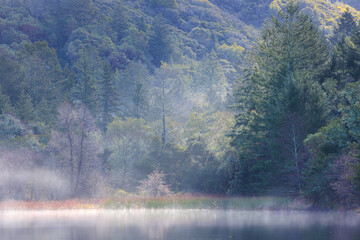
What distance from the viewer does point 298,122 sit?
45.5 metres

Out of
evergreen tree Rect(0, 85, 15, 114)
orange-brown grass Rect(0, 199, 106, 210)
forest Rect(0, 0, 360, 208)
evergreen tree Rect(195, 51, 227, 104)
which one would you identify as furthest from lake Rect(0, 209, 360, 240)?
evergreen tree Rect(195, 51, 227, 104)

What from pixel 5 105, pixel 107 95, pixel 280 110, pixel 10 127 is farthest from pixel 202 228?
pixel 107 95

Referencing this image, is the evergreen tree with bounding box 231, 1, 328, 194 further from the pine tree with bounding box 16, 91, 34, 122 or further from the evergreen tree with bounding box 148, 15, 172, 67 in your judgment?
the evergreen tree with bounding box 148, 15, 172, 67

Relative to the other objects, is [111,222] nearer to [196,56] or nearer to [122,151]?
[122,151]

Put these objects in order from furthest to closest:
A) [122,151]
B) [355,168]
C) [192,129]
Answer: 1. [192,129]
2. [122,151]
3. [355,168]

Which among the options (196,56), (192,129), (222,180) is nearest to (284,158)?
(222,180)

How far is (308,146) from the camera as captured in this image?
43625 mm

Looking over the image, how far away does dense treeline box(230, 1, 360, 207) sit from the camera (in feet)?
124

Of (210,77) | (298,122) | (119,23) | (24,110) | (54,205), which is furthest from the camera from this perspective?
(119,23)

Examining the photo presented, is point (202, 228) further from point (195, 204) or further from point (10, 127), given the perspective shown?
point (10, 127)

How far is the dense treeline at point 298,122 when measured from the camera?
37.9 metres

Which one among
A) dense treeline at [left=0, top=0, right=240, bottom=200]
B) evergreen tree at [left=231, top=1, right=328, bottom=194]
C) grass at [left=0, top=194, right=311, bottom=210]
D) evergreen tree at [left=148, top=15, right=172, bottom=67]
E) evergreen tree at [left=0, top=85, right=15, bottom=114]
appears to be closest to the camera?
evergreen tree at [left=231, top=1, right=328, bottom=194]

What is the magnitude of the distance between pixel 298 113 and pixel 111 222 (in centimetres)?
1999

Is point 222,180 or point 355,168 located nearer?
point 355,168
